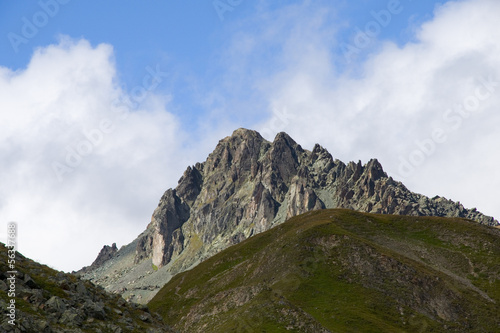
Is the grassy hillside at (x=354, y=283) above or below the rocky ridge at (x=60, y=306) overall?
above

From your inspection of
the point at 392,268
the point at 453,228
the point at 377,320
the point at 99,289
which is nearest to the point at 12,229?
the point at 99,289

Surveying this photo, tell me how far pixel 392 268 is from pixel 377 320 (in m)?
26.4

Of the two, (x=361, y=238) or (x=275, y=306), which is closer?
(x=275, y=306)

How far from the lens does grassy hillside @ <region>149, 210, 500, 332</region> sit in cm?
10588

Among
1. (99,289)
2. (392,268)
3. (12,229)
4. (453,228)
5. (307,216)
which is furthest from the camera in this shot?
(307,216)

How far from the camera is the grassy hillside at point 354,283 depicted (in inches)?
4168

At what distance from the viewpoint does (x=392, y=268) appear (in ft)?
421

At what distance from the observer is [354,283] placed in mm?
122875

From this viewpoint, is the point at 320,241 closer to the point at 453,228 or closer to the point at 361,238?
the point at 361,238

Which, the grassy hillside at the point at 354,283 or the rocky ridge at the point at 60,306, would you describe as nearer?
the rocky ridge at the point at 60,306

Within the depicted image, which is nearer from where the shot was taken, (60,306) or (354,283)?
(60,306)

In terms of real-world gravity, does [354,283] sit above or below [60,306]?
above

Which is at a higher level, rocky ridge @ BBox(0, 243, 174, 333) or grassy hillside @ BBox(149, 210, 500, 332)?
grassy hillside @ BBox(149, 210, 500, 332)

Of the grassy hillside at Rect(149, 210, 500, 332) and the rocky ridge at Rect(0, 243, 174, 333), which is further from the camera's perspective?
the grassy hillside at Rect(149, 210, 500, 332)
